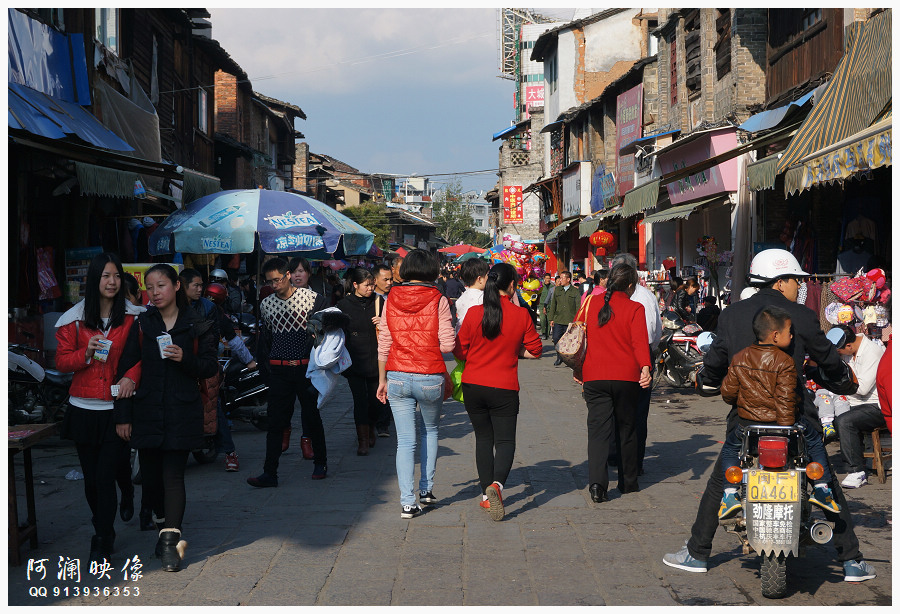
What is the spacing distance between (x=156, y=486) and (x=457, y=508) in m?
2.19

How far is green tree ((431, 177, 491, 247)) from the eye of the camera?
82.9m

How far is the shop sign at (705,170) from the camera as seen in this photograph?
15.1 metres

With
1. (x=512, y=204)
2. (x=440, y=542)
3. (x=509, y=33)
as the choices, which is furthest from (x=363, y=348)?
(x=509, y=33)

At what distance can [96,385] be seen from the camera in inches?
205

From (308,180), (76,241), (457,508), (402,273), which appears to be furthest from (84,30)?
(308,180)

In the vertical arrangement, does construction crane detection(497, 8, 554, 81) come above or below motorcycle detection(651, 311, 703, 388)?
above

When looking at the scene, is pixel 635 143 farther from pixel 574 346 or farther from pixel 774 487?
pixel 774 487

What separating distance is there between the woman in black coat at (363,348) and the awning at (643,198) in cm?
814

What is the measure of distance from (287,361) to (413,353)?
1647mm

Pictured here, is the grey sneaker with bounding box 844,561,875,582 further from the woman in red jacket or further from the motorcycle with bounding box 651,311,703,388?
the motorcycle with bounding box 651,311,703,388

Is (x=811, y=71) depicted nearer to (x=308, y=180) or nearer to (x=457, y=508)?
(x=457, y=508)

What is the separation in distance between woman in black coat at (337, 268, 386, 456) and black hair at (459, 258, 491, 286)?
139 cm

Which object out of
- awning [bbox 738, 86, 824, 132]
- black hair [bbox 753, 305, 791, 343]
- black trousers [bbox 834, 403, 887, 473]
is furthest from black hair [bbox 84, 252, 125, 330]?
awning [bbox 738, 86, 824, 132]
